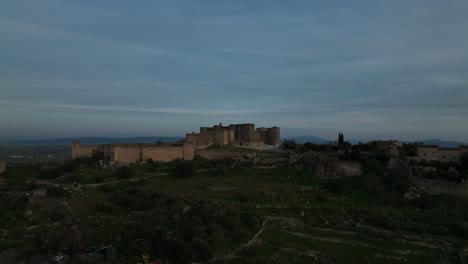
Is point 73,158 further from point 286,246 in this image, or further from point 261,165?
point 286,246

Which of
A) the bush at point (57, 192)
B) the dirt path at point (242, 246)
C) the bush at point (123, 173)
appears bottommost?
the dirt path at point (242, 246)

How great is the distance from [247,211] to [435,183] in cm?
1400

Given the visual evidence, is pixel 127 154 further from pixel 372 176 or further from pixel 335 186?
pixel 372 176

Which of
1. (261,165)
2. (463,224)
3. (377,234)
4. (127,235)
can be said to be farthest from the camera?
(261,165)

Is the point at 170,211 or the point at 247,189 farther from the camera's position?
the point at 247,189

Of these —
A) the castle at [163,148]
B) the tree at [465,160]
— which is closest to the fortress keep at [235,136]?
the castle at [163,148]

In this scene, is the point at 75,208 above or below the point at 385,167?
below

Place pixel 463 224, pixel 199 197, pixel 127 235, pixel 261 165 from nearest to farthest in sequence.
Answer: pixel 127 235, pixel 463 224, pixel 199 197, pixel 261 165

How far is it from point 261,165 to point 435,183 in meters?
13.5

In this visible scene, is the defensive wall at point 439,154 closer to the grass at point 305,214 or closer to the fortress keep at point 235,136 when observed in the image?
the grass at point 305,214

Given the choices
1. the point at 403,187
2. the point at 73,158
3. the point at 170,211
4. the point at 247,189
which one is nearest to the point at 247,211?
the point at 170,211

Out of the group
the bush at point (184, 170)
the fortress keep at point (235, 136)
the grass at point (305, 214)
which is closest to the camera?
the grass at point (305, 214)

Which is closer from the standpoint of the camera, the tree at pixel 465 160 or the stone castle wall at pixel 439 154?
the tree at pixel 465 160

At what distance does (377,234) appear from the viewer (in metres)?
19.2
